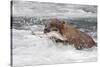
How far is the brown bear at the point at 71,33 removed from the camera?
7.91 ft

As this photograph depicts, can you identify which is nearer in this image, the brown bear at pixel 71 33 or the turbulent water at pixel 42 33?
the turbulent water at pixel 42 33

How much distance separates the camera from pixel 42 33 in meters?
2.35

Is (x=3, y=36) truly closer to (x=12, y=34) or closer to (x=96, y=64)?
(x=12, y=34)

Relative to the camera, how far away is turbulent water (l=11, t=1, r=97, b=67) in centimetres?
224

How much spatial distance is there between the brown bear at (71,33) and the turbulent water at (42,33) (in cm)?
5

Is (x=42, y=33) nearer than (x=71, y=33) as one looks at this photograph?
Yes

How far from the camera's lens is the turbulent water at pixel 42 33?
7.36ft

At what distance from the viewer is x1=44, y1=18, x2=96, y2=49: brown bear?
7.91 feet

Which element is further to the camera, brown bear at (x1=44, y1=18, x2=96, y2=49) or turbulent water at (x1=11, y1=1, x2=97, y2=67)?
brown bear at (x1=44, y1=18, x2=96, y2=49)

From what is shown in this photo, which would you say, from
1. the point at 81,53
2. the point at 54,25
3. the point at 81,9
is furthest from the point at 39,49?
the point at 81,9

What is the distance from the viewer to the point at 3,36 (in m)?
2.17

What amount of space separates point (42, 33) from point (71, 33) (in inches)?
16.3

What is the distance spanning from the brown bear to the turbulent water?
54mm

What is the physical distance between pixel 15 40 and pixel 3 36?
15cm
